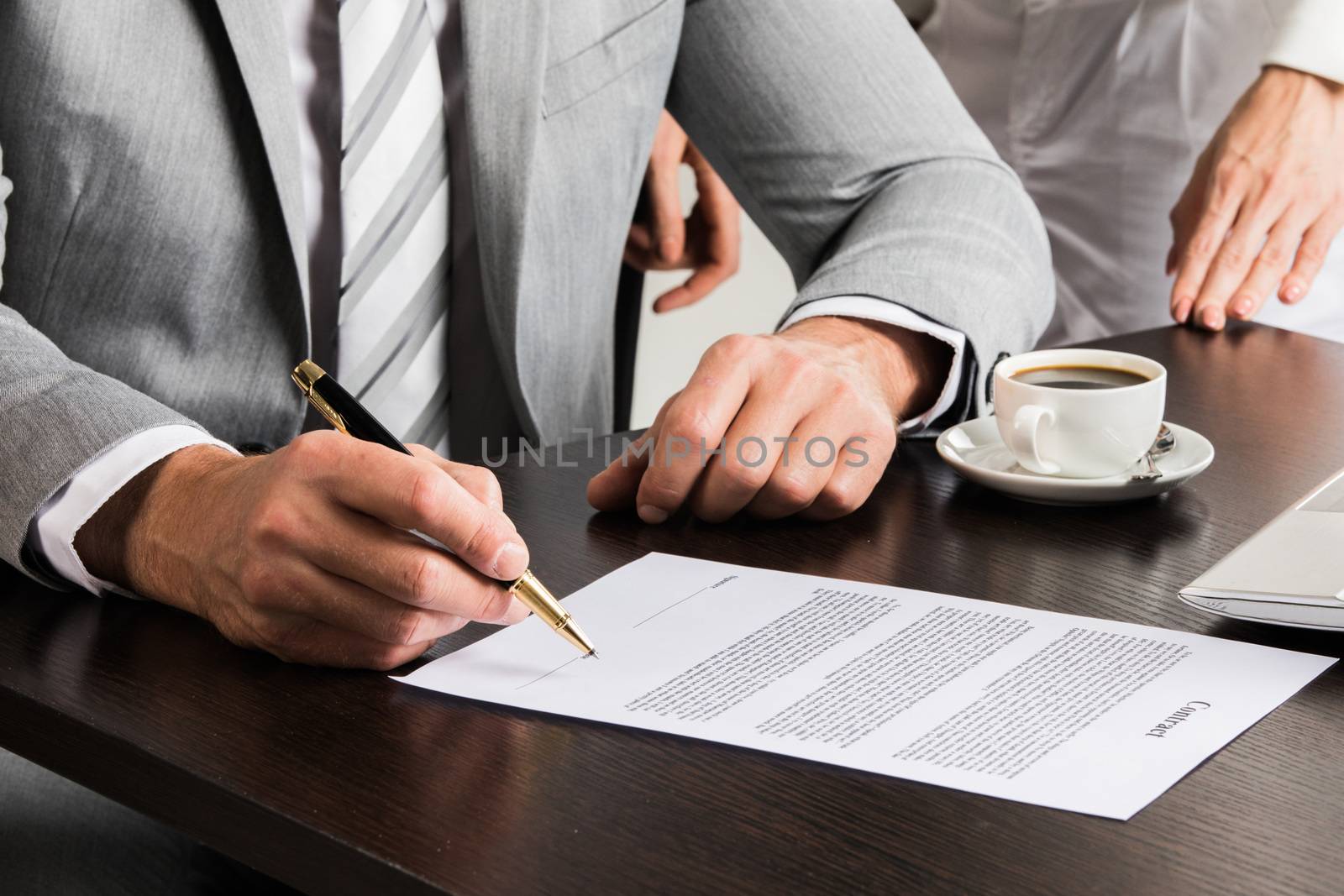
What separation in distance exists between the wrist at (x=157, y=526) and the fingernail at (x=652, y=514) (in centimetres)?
24

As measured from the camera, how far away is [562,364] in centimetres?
121

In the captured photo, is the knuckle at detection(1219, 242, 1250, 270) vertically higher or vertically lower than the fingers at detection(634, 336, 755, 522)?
lower

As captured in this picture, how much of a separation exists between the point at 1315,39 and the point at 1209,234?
0.82ft

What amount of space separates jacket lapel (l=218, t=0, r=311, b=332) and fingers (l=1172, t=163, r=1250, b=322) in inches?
32.2

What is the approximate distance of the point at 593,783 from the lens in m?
0.52

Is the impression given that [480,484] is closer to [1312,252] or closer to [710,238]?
[710,238]

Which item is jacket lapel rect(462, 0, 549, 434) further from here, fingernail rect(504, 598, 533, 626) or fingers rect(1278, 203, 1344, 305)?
fingers rect(1278, 203, 1344, 305)

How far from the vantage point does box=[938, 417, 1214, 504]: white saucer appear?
0.81 meters

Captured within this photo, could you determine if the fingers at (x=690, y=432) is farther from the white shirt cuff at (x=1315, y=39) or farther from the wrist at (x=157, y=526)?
the white shirt cuff at (x=1315, y=39)

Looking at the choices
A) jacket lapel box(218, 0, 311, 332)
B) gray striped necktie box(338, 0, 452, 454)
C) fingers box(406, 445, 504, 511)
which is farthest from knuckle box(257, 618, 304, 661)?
gray striped necktie box(338, 0, 452, 454)

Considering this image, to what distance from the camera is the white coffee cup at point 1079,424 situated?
808mm

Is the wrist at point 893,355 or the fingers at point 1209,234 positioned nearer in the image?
the wrist at point 893,355

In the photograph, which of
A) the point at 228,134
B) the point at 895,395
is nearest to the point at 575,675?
the point at 895,395
